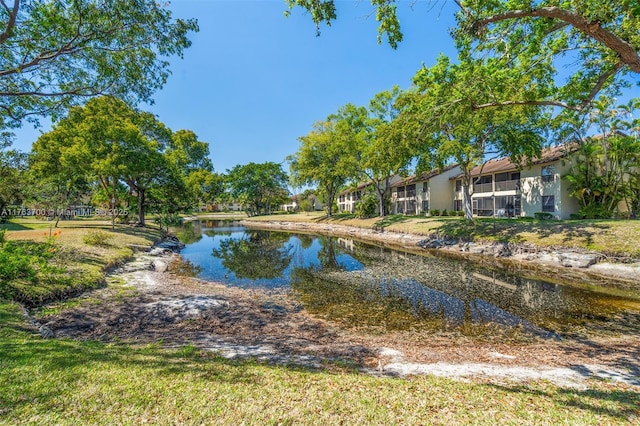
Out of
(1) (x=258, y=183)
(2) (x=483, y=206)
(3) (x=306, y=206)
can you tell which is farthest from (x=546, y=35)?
(3) (x=306, y=206)

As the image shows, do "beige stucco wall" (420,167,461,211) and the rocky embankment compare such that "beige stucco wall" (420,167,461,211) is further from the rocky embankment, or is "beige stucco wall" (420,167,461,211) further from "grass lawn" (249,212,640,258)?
the rocky embankment

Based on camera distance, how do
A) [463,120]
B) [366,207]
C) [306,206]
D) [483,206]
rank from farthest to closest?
[306,206] → [366,207] → [483,206] → [463,120]

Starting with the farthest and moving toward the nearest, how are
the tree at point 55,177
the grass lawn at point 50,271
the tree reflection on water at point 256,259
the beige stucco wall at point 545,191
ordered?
1. the beige stucco wall at point 545,191
2. the tree at point 55,177
3. the tree reflection on water at point 256,259
4. the grass lawn at point 50,271

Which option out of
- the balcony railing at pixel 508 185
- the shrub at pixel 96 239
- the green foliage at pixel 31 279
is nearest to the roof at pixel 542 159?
the balcony railing at pixel 508 185

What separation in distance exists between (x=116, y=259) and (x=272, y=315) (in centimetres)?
987

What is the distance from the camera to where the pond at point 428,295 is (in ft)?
28.2

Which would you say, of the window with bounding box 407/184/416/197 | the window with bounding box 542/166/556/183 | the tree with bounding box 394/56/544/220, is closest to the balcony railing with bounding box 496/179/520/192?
the window with bounding box 542/166/556/183

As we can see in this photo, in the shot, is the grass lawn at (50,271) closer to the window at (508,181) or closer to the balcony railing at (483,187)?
the window at (508,181)

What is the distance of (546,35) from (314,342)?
12110 mm

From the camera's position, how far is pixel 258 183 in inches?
2446

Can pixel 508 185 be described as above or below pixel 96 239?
above

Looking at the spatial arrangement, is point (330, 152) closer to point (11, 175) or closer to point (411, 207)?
point (411, 207)

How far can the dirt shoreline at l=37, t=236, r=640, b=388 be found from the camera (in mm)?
5262

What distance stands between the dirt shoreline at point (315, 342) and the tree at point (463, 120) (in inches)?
332
